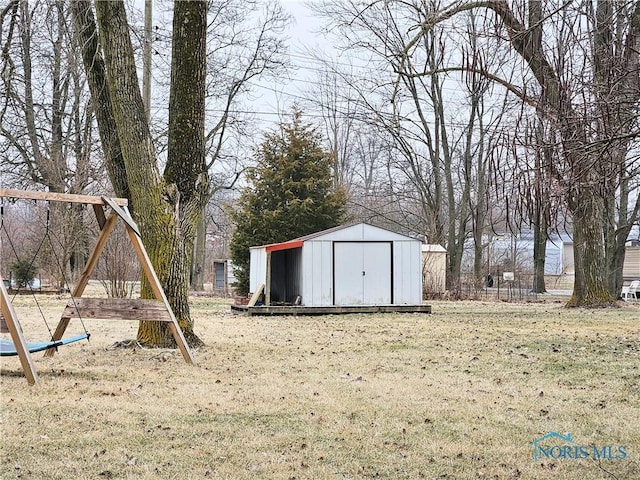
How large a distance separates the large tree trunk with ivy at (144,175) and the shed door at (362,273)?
7.79 meters

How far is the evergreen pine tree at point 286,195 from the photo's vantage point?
73.4 ft

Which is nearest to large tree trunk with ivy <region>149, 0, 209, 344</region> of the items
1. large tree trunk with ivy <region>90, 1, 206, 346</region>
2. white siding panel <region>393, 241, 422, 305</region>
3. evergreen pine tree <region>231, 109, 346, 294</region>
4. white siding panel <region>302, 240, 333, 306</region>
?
large tree trunk with ivy <region>90, 1, 206, 346</region>

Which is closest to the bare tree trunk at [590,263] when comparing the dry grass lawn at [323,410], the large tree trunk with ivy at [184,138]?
the dry grass lawn at [323,410]

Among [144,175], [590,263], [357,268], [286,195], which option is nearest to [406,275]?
[357,268]

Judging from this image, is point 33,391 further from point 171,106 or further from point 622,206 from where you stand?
point 622,206

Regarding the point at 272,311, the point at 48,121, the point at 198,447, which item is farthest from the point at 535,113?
the point at 48,121

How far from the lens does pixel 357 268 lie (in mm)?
15289

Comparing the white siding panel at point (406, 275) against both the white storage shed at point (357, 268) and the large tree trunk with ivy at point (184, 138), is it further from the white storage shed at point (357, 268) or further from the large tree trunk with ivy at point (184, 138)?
the large tree trunk with ivy at point (184, 138)

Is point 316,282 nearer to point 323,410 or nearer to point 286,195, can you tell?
point 286,195

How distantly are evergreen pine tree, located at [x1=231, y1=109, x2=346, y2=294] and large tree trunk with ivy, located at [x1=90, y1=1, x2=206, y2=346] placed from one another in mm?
14421

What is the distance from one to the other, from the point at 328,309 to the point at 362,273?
1144mm

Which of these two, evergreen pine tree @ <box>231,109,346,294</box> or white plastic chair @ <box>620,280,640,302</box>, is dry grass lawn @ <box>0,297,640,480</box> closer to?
evergreen pine tree @ <box>231,109,346,294</box>

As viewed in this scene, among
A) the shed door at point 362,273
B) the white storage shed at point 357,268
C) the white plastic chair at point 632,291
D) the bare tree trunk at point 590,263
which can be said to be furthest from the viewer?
the white plastic chair at point 632,291

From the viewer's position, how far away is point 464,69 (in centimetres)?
430
